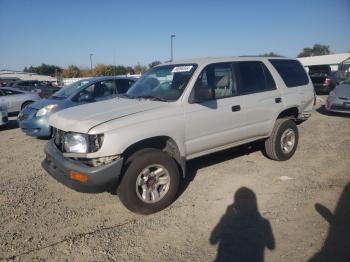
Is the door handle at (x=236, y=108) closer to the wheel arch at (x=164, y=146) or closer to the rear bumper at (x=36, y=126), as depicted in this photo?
the wheel arch at (x=164, y=146)

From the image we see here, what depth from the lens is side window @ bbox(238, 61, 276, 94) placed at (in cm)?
512

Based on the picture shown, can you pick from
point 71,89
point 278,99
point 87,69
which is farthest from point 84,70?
point 278,99

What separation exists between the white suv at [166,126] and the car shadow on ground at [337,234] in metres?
1.71

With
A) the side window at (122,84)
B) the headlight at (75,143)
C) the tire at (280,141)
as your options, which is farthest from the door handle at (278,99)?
the side window at (122,84)

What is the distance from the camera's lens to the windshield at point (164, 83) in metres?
4.47

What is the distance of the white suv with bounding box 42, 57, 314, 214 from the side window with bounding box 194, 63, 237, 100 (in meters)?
0.01

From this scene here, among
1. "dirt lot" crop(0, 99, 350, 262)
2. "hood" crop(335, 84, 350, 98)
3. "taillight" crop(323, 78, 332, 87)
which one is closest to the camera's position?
"dirt lot" crop(0, 99, 350, 262)

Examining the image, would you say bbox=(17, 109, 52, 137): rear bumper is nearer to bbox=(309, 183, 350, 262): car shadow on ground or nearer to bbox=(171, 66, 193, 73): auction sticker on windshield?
bbox=(171, 66, 193, 73): auction sticker on windshield

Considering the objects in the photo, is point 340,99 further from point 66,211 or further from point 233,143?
point 66,211

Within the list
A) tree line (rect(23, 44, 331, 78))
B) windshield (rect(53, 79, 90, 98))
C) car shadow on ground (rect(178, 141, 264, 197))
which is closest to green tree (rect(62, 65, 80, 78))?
tree line (rect(23, 44, 331, 78))

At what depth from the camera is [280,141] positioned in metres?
5.81

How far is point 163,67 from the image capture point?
17.2 feet

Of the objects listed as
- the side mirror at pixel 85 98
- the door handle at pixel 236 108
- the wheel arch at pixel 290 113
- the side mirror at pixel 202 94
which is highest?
the side mirror at pixel 202 94

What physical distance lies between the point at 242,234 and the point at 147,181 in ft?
4.33
